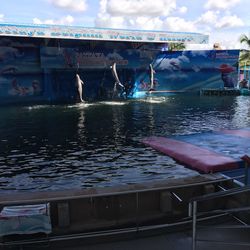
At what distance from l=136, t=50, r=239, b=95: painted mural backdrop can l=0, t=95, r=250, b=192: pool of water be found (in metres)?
15.9

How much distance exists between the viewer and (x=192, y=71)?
45.6 metres

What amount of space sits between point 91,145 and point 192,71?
3221cm

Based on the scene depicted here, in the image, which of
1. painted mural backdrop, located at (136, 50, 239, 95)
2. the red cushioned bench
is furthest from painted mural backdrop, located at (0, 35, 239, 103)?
the red cushioned bench

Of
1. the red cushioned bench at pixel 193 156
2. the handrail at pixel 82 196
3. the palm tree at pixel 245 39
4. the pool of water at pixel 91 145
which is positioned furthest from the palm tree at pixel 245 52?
the handrail at pixel 82 196

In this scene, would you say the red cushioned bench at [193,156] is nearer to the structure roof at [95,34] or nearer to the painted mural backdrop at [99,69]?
the structure roof at [95,34]

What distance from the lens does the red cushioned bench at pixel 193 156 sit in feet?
36.4

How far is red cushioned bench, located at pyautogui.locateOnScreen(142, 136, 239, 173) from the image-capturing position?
36.4ft

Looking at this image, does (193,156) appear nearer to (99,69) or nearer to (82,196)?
(82,196)

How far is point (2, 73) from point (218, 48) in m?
27.9

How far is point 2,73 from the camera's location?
35344mm

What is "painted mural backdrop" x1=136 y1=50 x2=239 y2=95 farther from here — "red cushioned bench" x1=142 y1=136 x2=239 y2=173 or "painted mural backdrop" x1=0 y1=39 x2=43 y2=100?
"red cushioned bench" x1=142 y1=136 x2=239 y2=173

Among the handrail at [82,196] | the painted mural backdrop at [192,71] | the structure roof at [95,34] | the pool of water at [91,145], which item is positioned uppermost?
the structure roof at [95,34]

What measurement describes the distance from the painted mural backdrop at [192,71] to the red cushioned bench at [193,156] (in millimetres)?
28772

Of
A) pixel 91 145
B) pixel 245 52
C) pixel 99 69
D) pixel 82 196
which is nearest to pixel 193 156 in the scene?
pixel 91 145
